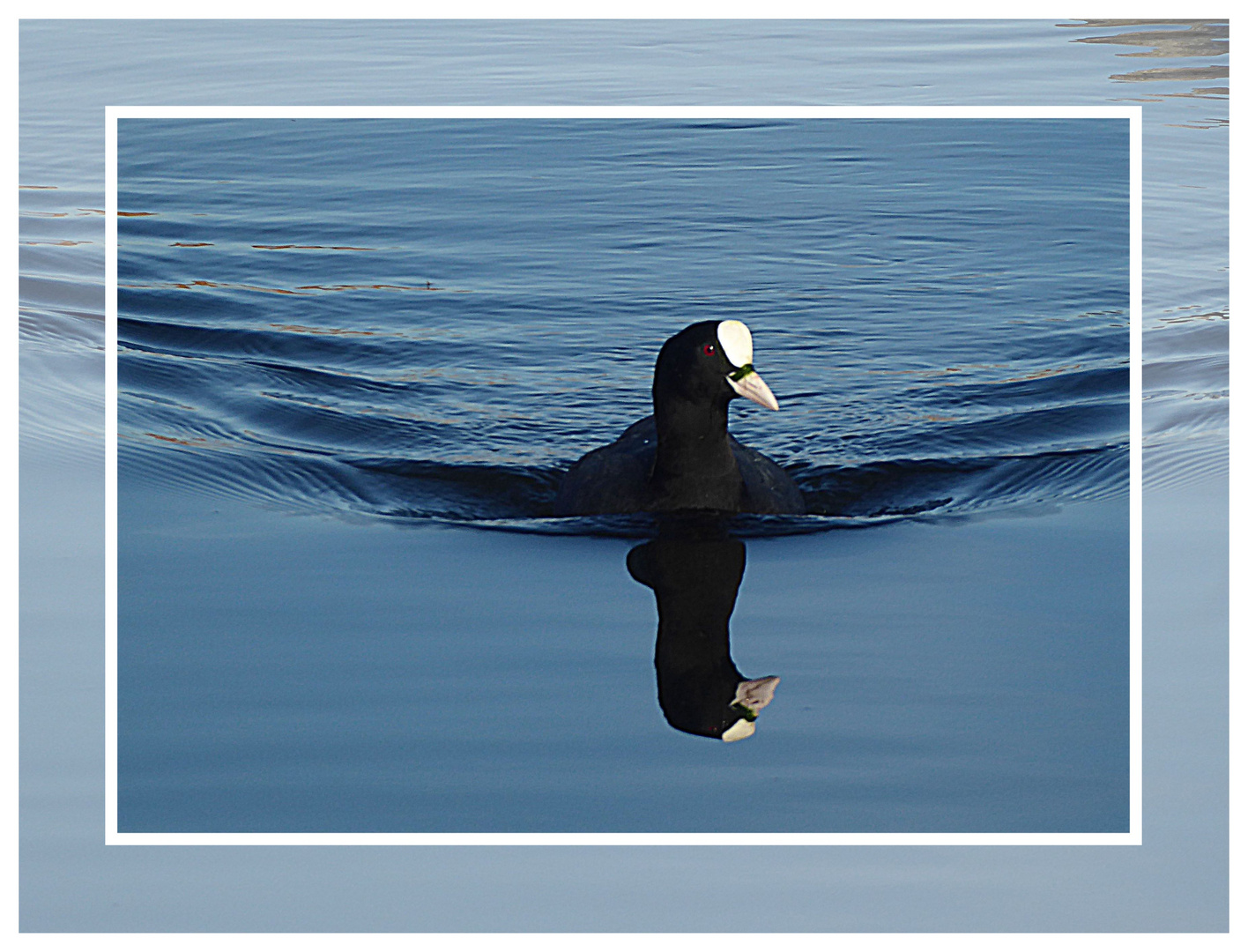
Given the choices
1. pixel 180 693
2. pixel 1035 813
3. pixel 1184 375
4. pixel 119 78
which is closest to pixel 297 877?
pixel 180 693

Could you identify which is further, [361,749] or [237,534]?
[237,534]

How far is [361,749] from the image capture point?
5.21 meters

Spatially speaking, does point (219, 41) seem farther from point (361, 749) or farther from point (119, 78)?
point (361, 749)

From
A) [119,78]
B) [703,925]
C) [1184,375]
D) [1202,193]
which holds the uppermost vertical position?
[119,78]

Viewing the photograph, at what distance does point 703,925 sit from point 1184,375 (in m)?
2.46

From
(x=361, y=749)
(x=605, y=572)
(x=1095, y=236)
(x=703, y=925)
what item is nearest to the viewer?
(x=703, y=925)

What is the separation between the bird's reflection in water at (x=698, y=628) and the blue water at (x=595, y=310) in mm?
356

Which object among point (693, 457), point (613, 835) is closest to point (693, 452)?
point (693, 457)

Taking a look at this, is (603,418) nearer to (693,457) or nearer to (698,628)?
(693,457)

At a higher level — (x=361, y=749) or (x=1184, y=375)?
(x=1184, y=375)

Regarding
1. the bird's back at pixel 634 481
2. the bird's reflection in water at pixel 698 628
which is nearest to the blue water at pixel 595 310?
the bird's back at pixel 634 481

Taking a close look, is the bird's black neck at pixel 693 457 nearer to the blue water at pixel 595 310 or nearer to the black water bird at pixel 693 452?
the black water bird at pixel 693 452

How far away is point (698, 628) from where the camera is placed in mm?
6215

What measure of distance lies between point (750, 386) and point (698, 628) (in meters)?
1.16
